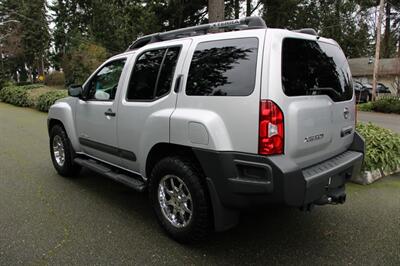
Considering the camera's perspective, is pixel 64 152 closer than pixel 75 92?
No

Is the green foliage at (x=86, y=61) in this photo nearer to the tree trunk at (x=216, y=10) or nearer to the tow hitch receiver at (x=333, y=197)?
the tree trunk at (x=216, y=10)

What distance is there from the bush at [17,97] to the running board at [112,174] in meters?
14.9

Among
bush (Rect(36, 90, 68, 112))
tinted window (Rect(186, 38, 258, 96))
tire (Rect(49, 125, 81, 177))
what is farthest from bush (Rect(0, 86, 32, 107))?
tinted window (Rect(186, 38, 258, 96))

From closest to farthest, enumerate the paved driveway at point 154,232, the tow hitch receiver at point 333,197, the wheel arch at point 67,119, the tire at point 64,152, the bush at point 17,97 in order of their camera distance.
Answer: the tow hitch receiver at point 333,197, the paved driveway at point 154,232, the wheel arch at point 67,119, the tire at point 64,152, the bush at point 17,97

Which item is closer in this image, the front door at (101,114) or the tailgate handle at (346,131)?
the tailgate handle at (346,131)

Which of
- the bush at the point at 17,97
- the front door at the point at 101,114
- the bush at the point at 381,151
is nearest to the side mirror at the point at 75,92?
the front door at the point at 101,114

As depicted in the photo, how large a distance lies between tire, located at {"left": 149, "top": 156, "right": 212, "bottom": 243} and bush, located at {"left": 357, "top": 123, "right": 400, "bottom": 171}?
10.4 ft

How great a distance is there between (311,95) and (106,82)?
8.58 ft

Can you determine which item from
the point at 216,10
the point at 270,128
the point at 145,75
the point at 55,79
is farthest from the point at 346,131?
the point at 55,79

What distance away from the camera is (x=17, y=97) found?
1952cm

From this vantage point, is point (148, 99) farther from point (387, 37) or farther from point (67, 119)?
point (387, 37)

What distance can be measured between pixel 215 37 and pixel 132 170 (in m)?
1.78

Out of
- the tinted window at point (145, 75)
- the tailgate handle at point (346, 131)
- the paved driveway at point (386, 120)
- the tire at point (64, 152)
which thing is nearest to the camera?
the tailgate handle at point (346, 131)

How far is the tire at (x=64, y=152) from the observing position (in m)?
5.17
